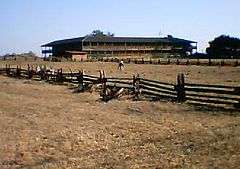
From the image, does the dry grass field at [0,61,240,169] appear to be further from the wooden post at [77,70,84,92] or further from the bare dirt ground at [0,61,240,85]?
the bare dirt ground at [0,61,240,85]

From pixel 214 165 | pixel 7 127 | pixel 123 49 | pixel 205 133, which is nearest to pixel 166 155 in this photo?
pixel 214 165

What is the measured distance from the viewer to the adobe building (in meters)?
106

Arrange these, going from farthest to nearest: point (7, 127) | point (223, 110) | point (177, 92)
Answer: point (177, 92) → point (223, 110) → point (7, 127)

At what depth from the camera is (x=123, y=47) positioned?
111m

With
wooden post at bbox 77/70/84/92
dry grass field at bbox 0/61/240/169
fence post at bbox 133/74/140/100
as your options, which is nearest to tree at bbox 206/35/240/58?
wooden post at bbox 77/70/84/92

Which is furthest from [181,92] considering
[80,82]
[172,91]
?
[80,82]

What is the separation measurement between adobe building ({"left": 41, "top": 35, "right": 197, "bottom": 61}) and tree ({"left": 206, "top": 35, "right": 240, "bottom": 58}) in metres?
16.1

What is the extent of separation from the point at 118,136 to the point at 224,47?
82.1 metres

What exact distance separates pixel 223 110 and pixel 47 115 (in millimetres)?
8091

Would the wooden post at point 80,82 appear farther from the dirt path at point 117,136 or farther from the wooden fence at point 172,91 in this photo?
the dirt path at point 117,136

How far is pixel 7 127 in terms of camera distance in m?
17.8

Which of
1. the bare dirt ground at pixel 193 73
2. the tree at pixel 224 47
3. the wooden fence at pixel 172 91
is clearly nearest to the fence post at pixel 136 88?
the wooden fence at pixel 172 91

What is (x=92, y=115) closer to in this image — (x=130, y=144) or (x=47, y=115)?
(x=47, y=115)

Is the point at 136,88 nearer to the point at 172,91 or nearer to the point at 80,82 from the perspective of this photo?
the point at 172,91
